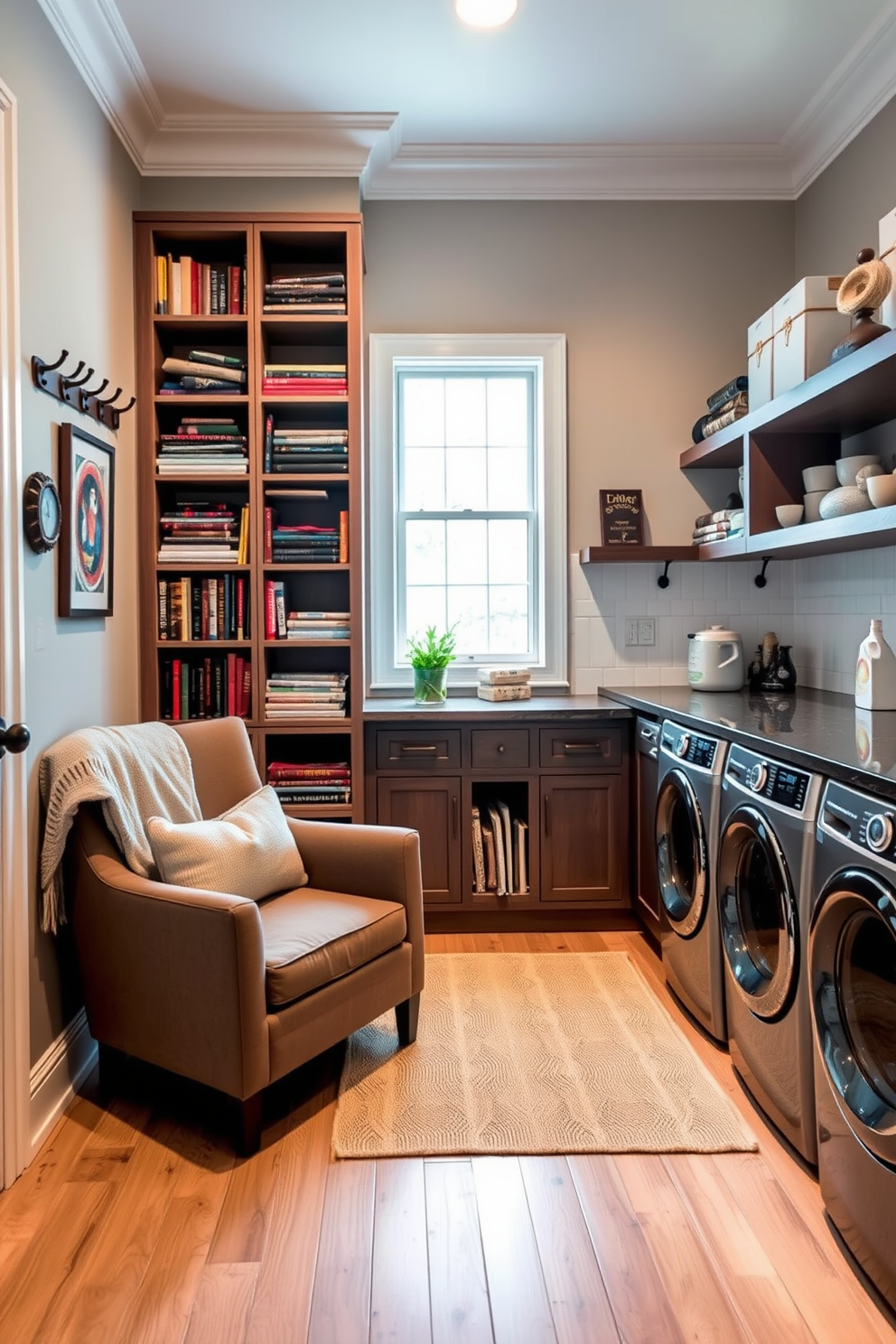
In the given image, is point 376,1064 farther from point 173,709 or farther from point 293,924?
point 173,709

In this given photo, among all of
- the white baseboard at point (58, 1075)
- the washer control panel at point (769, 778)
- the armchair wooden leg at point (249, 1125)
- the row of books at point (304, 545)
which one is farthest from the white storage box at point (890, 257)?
the white baseboard at point (58, 1075)

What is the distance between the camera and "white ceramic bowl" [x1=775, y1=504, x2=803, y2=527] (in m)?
2.88

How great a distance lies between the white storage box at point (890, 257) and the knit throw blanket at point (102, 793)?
92.1 inches

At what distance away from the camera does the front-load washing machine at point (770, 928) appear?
1874 millimetres

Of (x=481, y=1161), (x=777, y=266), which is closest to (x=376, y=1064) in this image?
(x=481, y=1161)

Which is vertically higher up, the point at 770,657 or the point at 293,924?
the point at 770,657

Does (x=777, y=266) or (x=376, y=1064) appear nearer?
(x=376, y=1064)

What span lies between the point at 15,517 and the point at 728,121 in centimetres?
303

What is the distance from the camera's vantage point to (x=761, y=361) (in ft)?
10.0

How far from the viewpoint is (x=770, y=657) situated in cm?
346

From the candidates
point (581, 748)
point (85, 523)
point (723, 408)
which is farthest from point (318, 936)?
point (723, 408)

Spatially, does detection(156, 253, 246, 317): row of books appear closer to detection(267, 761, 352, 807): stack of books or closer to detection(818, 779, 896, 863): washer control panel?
detection(267, 761, 352, 807): stack of books

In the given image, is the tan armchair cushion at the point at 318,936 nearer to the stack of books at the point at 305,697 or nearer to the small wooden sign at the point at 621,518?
the stack of books at the point at 305,697

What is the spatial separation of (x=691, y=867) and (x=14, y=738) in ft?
6.48
